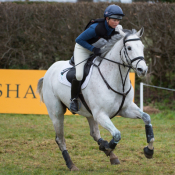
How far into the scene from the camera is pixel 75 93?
500 cm

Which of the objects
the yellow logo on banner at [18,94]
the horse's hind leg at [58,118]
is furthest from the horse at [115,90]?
the yellow logo on banner at [18,94]

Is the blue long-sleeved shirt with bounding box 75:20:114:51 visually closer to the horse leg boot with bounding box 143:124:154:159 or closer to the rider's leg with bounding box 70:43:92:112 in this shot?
the rider's leg with bounding box 70:43:92:112

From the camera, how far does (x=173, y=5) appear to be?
36.1 feet

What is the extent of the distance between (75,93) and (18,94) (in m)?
5.43

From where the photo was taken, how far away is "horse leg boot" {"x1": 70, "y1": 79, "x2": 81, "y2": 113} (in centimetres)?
492

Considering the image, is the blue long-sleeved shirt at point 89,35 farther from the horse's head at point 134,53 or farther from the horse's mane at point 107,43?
the horse's head at point 134,53

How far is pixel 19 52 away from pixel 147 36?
16.0ft

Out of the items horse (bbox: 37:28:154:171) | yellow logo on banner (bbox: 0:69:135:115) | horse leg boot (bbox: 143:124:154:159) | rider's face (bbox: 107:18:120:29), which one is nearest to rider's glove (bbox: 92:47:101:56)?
horse (bbox: 37:28:154:171)

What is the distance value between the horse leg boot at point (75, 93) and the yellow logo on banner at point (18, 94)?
510 centimetres

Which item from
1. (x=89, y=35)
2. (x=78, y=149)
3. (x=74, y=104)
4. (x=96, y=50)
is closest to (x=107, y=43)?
(x=96, y=50)

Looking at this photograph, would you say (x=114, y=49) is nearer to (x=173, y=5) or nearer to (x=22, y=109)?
(x=22, y=109)

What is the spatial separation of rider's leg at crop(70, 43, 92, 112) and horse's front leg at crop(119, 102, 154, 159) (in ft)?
2.56

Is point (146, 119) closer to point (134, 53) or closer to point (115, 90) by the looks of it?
point (115, 90)

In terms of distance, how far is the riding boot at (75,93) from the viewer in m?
4.92
